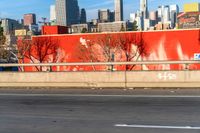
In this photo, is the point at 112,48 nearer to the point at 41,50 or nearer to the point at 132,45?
the point at 132,45

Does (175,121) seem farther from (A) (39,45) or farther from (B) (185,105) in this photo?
(A) (39,45)

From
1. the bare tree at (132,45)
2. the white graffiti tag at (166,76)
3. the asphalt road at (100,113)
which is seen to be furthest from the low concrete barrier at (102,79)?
the bare tree at (132,45)

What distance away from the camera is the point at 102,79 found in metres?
17.4

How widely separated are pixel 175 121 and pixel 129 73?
7414 millimetres

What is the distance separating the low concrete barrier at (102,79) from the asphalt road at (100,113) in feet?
6.21

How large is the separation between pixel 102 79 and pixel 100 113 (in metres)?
6.36

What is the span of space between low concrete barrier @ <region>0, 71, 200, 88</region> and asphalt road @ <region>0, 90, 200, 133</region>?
6.21ft

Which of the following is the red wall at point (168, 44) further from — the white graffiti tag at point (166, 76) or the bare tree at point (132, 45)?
the white graffiti tag at point (166, 76)

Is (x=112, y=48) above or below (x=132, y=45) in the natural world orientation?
below

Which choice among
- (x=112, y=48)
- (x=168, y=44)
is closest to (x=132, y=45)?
(x=112, y=48)

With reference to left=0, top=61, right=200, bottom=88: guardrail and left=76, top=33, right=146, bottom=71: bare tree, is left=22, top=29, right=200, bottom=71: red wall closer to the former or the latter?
left=76, top=33, right=146, bottom=71: bare tree

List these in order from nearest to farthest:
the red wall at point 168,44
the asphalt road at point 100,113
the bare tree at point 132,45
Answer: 1. the asphalt road at point 100,113
2. the red wall at point 168,44
3. the bare tree at point 132,45

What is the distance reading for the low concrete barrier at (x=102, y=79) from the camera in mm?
16312

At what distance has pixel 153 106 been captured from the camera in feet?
39.4
